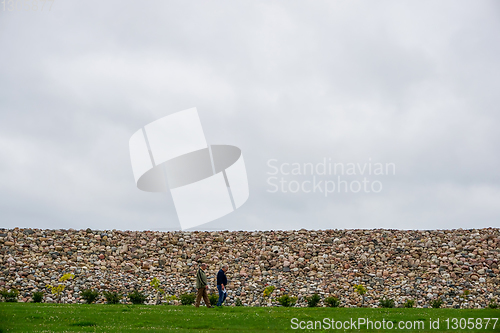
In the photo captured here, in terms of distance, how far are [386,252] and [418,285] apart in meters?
3.48

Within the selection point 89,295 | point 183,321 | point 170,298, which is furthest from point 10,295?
point 183,321

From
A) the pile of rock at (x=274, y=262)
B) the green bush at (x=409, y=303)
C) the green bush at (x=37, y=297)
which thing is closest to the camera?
the green bush at (x=409, y=303)

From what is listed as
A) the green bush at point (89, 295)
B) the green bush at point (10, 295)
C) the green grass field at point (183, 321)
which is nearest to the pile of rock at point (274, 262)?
the green bush at point (10, 295)

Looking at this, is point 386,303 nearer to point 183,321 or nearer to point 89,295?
point 183,321

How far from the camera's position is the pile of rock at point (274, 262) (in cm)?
2525

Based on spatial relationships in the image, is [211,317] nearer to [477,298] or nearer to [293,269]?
[293,269]

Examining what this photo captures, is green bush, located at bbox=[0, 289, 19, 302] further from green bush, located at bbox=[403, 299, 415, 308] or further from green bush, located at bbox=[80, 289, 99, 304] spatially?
green bush, located at bbox=[403, 299, 415, 308]

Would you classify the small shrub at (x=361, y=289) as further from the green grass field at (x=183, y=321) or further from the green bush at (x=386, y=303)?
the green grass field at (x=183, y=321)

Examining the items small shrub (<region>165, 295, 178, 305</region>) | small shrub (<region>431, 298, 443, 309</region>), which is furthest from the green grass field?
small shrub (<region>165, 295, 178, 305</region>)

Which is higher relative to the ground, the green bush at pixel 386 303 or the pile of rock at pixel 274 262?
the pile of rock at pixel 274 262

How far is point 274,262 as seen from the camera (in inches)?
1105

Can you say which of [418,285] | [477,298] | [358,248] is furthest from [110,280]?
[477,298]

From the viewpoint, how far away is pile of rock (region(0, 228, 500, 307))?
2525cm

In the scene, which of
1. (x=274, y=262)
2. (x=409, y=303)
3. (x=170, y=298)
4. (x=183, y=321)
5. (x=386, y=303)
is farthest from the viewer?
(x=274, y=262)
